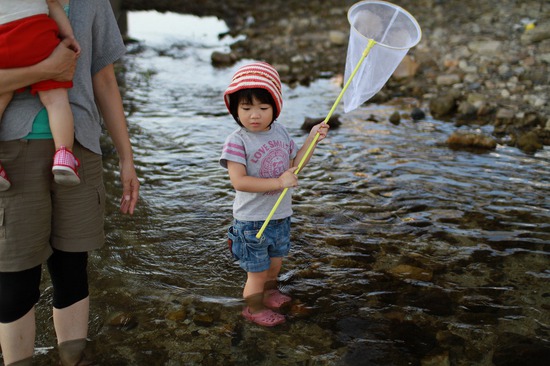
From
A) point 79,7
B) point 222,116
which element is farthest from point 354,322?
point 222,116

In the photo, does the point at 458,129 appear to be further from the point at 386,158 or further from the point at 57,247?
the point at 57,247

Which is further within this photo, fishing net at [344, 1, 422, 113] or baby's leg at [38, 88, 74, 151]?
fishing net at [344, 1, 422, 113]

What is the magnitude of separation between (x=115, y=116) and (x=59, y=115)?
0.44 metres

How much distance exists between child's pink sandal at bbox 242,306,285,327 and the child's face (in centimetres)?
109

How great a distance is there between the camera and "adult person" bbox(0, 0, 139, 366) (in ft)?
7.59

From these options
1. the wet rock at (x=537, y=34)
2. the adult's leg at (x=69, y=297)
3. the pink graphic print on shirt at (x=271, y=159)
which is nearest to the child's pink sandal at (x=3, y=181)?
the adult's leg at (x=69, y=297)

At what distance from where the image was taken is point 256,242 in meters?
3.26

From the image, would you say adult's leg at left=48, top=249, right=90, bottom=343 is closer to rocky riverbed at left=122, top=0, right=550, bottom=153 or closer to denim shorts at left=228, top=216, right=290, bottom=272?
denim shorts at left=228, top=216, right=290, bottom=272

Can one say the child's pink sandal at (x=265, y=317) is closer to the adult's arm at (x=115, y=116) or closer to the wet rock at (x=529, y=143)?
the adult's arm at (x=115, y=116)

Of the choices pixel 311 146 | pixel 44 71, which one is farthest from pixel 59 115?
pixel 311 146

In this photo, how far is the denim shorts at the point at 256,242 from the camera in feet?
10.7

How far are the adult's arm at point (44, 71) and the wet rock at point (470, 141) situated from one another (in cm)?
509

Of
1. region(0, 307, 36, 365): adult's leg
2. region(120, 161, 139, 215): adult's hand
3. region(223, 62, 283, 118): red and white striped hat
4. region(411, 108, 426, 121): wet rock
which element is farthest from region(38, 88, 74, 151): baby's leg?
region(411, 108, 426, 121): wet rock

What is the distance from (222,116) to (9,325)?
5.80m
